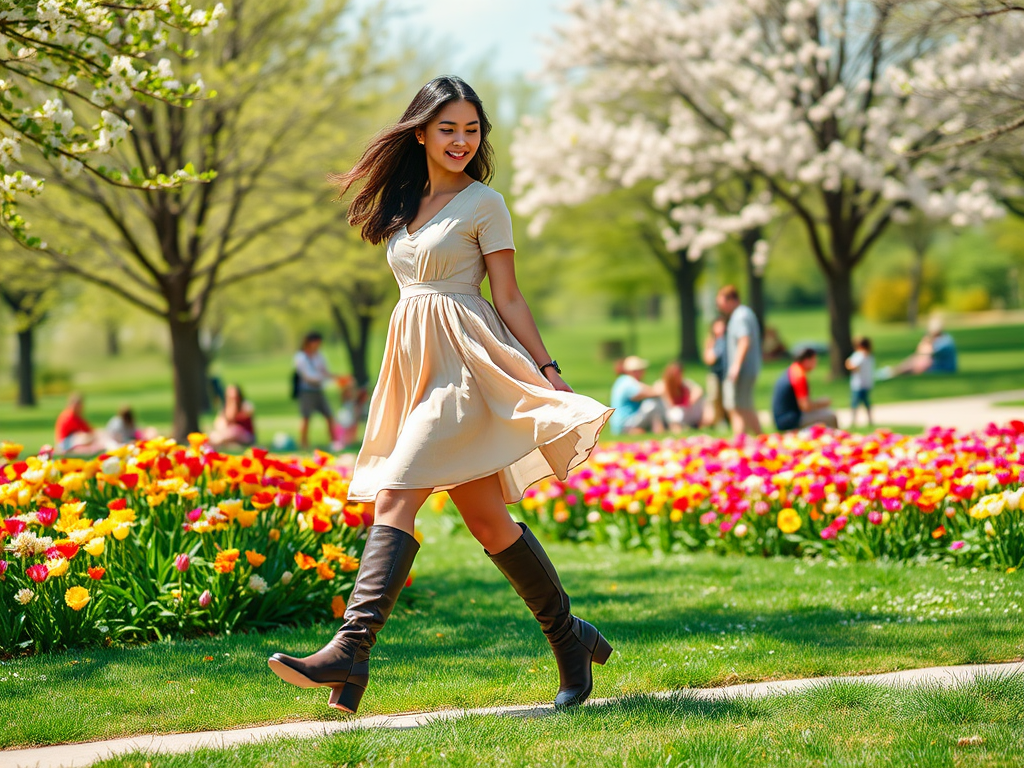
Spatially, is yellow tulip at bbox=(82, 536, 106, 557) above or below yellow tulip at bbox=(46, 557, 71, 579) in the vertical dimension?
above

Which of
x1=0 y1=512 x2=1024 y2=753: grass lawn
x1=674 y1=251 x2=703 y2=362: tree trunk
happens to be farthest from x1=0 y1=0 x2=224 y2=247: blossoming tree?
x1=674 y1=251 x2=703 y2=362: tree trunk

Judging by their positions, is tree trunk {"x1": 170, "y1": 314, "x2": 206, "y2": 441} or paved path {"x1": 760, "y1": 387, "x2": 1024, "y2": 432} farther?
tree trunk {"x1": 170, "y1": 314, "x2": 206, "y2": 441}

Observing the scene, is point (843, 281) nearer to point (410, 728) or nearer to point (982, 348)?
point (982, 348)

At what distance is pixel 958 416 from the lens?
14.6m

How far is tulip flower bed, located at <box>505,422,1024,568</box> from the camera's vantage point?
5.59m

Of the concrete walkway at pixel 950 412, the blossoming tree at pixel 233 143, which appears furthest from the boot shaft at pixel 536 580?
the concrete walkway at pixel 950 412

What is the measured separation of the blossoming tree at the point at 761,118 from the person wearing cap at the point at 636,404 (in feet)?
17.7

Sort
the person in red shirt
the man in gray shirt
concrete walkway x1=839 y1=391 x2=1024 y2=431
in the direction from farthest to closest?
concrete walkway x1=839 y1=391 x2=1024 y2=431, the person in red shirt, the man in gray shirt

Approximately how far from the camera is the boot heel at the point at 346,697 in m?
3.06

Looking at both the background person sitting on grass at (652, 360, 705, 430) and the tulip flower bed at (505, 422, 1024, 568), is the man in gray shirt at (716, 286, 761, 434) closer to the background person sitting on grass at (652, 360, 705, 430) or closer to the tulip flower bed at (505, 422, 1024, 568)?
the tulip flower bed at (505, 422, 1024, 568)

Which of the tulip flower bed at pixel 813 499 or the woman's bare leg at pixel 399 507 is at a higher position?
the woman's bare leg at pixel 399 507

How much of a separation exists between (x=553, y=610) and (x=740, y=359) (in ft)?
23.4

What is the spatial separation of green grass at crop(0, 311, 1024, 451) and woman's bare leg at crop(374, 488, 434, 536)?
48.2 ft

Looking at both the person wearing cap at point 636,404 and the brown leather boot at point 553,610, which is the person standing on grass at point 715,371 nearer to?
the person wearing cap at point 636,404
